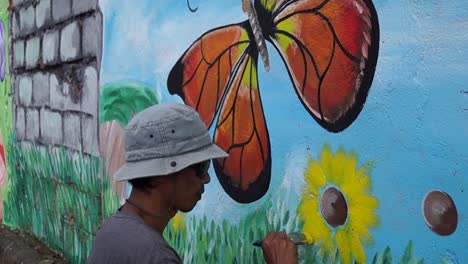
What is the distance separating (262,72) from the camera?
3170 millimetres

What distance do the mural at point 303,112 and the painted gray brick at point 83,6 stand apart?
13 millimetres

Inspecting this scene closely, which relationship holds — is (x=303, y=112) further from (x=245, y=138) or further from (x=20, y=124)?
(x=20, y=124)

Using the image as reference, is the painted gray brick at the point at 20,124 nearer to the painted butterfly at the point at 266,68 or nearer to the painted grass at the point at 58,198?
the painted grass at the point at 58,198

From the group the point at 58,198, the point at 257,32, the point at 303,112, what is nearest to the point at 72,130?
the point at 58,198

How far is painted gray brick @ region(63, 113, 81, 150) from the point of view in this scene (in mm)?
5453

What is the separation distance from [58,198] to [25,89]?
3.70ft

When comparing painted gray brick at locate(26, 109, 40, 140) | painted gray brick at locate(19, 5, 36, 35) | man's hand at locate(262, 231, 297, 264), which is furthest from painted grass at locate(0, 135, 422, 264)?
painted gray brick at locate(19, 5, 36, 35)

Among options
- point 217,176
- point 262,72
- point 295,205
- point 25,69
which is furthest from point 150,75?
point 25,69

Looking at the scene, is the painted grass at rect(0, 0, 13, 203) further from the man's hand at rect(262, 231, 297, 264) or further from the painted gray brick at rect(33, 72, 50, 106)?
the man's hand at rect(262, 231, 297, 264)

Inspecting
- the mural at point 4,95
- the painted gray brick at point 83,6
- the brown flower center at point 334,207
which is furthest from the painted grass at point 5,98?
the brown flower center at point 334,207

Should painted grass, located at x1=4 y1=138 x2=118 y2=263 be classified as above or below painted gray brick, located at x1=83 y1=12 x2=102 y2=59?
below

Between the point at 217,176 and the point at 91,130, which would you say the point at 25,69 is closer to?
the point at 91,130

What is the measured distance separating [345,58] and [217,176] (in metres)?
1.07

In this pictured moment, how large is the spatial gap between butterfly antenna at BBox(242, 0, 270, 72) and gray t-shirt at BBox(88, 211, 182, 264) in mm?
1150
